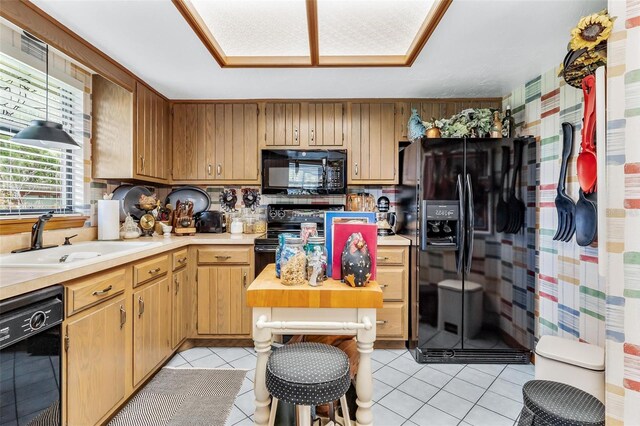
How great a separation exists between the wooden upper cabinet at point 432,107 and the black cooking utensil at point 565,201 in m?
1.03

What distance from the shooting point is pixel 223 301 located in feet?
8.52

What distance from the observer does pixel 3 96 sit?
1.80 meters

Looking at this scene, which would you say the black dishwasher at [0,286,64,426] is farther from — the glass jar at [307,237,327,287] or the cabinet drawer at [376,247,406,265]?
the cabinet drawer at [376,247,406,265]

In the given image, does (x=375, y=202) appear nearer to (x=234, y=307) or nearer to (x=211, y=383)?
(x=234, y=307)

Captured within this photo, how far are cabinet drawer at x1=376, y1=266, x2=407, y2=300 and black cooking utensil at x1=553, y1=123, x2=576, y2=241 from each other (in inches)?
44.6

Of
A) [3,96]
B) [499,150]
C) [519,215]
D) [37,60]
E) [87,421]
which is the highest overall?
[37,60]

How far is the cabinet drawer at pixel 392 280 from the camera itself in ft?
8.44

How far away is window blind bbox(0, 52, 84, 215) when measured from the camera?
1.83m

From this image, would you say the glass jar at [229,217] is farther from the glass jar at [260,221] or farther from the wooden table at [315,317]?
the wooden table at [315,317]

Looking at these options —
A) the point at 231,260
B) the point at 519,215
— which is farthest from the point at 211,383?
the point at 519,215

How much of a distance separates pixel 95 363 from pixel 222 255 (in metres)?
1.17

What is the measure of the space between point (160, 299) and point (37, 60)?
1.81 meters

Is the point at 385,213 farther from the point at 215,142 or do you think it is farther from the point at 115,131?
the point at 115,131

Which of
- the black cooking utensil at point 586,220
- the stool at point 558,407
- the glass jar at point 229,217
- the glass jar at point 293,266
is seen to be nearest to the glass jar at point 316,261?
the glass jar at point 293,266
